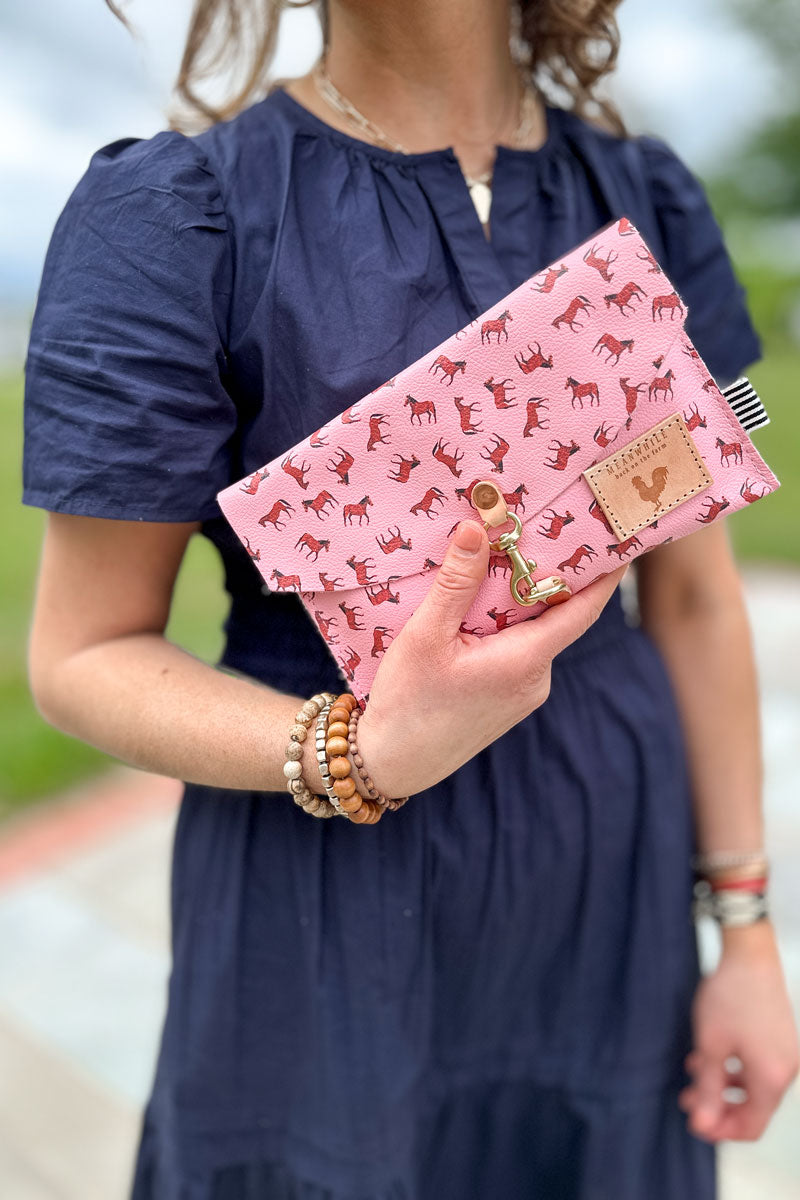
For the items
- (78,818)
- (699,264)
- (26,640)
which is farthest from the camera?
(26,640)

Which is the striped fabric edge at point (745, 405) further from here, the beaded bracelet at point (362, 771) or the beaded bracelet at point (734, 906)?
the beaded bracelet at point (734, 906)

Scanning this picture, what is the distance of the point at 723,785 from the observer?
3.14 feet

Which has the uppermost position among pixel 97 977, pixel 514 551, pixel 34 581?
pixel 514 551

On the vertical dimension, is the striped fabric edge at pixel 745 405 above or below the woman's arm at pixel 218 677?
above

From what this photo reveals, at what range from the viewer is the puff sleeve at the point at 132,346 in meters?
0.67

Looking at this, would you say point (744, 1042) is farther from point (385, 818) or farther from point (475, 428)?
point (475, 428)

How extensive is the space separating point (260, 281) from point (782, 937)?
195 centimetres

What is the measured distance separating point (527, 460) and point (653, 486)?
0.27 feet

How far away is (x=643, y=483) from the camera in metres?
0.63

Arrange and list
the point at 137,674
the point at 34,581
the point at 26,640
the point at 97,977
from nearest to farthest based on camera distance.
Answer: the point at 137,674 → the point at 97,977 → the point at 26,640 → the point at 34,581

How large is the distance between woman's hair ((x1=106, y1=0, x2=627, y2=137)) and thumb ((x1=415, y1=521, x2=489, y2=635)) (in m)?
0.58

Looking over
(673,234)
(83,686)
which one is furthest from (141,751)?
(673,234)

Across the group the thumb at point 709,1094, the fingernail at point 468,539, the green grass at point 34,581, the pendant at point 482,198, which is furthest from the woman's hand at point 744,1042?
the green grass at point 34,581

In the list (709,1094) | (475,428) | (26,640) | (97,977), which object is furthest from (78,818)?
(475,428)
